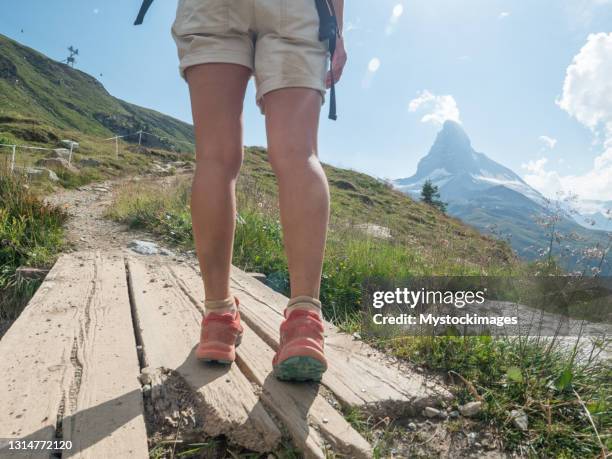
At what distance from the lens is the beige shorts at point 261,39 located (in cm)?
139

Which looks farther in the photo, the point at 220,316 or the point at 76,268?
the point at 76,268

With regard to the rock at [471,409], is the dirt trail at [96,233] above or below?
below

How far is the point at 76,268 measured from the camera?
8.75 feet

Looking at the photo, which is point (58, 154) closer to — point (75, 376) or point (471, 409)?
point (75, 376)

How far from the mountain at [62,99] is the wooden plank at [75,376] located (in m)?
58.0

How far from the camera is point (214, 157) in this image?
1448 millimetres

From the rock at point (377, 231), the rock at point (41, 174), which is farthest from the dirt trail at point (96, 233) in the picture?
the rock at point (41, 174)

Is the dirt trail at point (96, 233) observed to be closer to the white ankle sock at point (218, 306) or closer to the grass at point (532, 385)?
the white ankle sock at point (218, 306)

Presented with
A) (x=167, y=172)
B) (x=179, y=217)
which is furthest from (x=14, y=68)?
(x=179, y=217)

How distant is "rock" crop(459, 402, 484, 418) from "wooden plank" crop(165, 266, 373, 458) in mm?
420

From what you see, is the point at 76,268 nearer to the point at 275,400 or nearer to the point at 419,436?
the point at 275,400

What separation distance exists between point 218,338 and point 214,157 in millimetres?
665

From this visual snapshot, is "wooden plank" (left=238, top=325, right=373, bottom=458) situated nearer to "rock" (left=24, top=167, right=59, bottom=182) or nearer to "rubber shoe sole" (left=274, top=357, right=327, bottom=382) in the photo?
"rubber shoe sole" (left=274, top=357, right=327, bottom=382)

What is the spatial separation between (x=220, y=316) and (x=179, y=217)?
124 inches
